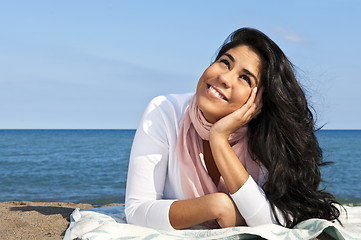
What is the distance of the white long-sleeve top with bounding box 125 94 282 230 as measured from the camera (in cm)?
296

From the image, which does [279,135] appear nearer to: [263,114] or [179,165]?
[263,114]

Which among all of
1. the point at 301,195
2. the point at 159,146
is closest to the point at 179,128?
the point at 159,146

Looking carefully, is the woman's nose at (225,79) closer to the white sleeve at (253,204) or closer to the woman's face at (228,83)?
the woman's face at (228,83)

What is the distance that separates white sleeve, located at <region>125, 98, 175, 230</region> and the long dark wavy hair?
0.70 meters

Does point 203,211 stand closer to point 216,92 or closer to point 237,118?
point 237,118

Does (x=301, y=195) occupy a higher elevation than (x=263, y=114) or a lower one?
lower

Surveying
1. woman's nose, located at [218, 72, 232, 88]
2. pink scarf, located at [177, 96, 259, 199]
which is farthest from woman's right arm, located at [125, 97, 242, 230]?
woman's nose, located at [218, 72, 232, 88]

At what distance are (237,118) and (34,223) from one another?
2104mm

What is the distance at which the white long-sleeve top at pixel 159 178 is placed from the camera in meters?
2.96

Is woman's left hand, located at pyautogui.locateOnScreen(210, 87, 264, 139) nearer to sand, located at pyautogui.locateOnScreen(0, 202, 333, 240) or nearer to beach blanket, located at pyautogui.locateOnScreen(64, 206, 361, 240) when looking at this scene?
beach blanket, located at pyautogui.locateOnScreen(64, 206, 361, 240)

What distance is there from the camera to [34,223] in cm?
389

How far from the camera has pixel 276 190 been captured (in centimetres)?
315

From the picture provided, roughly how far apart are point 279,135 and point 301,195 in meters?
0.48

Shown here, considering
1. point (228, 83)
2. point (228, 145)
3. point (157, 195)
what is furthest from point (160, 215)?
point (228, 83)
